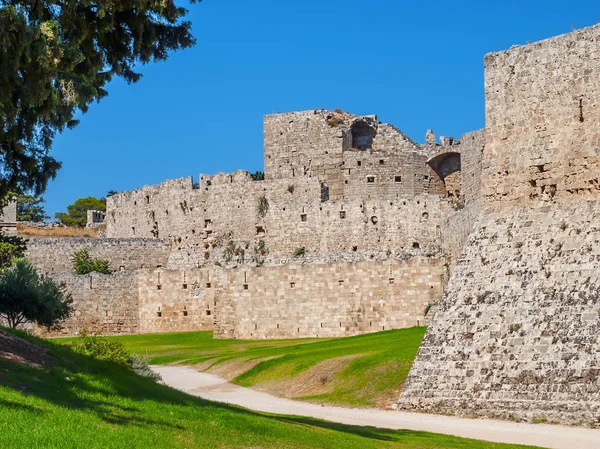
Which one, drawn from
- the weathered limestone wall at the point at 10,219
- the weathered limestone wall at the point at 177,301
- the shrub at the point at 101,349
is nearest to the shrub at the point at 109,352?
the shrub at the point at 101,349

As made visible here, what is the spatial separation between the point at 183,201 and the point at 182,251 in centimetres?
289

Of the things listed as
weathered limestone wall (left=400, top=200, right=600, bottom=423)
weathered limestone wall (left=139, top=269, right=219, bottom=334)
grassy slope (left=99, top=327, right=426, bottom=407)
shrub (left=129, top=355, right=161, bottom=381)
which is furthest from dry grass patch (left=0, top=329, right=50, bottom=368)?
weathered limestone wall (left=139, top=269, right=219, bottom=334)

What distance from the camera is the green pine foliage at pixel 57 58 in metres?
15.2

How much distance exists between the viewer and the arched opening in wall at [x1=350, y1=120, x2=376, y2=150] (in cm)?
6344

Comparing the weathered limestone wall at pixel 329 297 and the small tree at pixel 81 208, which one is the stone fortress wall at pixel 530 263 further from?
the small tree at pixel 81 208

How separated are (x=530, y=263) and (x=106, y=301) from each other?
3467 cm

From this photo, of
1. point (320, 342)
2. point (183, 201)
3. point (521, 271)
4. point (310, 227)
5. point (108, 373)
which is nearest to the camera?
point (108, 373)

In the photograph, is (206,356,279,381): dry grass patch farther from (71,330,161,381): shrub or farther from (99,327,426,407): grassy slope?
(71,330,161,381): shrub

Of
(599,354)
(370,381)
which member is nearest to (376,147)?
(370,381)

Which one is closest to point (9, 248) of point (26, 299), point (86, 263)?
point (26, 299)

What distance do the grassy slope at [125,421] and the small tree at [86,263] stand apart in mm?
41372

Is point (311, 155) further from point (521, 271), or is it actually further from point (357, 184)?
point (521, 271)

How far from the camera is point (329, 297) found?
137 feet

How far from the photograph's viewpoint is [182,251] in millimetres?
62594
